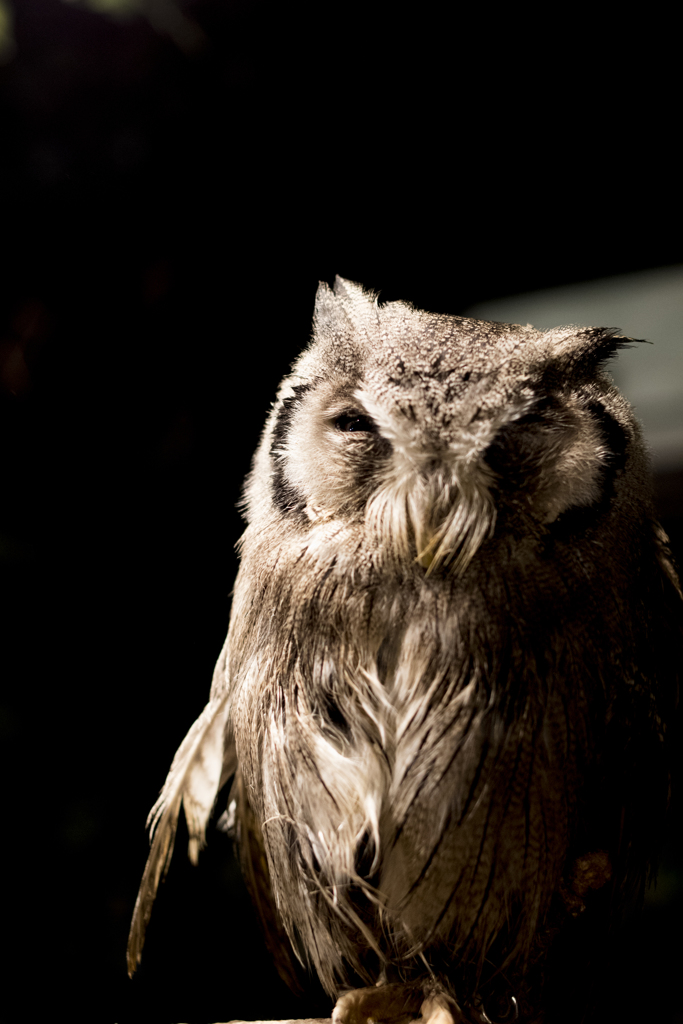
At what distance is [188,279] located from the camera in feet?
4.78

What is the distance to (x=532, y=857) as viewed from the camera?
2.54 feet

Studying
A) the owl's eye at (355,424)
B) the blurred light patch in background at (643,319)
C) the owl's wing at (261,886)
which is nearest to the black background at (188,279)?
the blurred light patch in background at (643,319)

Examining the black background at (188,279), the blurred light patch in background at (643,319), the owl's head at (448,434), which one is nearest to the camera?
the owl's head at (448,434)

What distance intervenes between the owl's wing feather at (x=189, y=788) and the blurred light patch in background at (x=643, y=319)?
0.87 m

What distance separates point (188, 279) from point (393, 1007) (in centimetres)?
137

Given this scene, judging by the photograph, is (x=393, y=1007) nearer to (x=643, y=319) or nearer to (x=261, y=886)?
(x=261, y=886)

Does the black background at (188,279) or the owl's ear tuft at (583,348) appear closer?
the owl's ear tuft at (583,348)

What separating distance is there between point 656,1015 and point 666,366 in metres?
1.33

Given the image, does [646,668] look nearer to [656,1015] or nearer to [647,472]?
[647,472]

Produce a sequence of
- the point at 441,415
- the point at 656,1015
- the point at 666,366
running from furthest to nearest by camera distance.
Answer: the point at 656,1015 < the point at 666,366 < the point at 441,415

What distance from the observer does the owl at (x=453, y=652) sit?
72 centimetres

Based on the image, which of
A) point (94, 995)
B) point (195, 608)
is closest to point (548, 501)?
point (195, 608)

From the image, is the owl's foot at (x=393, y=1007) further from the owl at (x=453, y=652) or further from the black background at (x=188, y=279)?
the black background at (x=188, y=279)

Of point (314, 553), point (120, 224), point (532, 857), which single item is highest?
point (120, 224)
